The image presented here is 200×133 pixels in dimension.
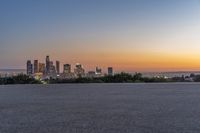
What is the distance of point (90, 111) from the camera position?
34.8ft

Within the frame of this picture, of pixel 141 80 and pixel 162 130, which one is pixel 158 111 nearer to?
pixel 162 130

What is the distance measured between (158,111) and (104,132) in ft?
10.4

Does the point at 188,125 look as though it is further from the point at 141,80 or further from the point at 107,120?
the point at 141,80

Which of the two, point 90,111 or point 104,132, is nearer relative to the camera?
point 104,132

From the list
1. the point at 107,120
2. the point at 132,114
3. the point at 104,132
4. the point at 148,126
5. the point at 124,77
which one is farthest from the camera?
the point at 124,77

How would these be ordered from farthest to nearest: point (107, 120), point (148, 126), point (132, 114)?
1. point (132, 114)
2. point (107, 120)
3. point (148, 126)

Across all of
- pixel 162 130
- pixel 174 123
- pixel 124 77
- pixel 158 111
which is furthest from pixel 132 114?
pixel 124 77

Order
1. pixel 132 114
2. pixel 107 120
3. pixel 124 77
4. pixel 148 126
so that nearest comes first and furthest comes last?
pixel 148 126 → pixel 107 120 → pixel 132 114 → pixel 124 77

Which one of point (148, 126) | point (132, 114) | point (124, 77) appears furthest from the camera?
point (124, 77)

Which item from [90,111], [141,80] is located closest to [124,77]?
[141,80]

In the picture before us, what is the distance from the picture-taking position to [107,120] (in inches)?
354

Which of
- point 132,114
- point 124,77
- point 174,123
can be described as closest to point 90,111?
point 132,114

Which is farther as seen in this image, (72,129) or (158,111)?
(158,111)

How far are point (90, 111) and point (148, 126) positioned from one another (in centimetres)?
269
